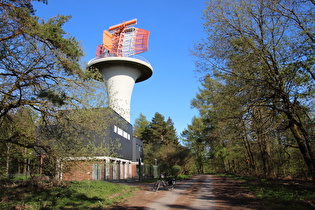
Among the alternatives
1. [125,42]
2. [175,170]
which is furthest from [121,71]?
[175,170]

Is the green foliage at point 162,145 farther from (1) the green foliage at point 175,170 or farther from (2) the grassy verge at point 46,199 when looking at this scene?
(2) the grassy verge at point 46,199

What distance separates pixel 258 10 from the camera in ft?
40.3

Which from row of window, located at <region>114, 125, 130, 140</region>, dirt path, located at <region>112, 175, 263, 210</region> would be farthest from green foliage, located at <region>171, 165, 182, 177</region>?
dirt path, located at <region>112, 175, 263, 210</region>

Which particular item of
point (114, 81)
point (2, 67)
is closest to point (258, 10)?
point (2, 67)

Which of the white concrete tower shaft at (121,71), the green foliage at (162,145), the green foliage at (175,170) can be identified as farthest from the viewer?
the white concrete tower shaft at (121,71)

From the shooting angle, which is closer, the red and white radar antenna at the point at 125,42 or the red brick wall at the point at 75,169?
the red brick wall at the point at 75,169

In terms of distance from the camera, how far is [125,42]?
41.7 m

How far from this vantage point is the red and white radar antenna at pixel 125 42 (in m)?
41.3

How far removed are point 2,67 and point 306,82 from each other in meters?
12.1

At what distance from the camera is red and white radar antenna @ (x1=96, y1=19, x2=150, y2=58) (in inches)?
1626

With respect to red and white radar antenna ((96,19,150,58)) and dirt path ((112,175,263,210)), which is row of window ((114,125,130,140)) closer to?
red and white radar antenna ((96,19,150,58))

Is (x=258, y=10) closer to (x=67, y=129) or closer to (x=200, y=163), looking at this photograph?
(x=67, y=129)

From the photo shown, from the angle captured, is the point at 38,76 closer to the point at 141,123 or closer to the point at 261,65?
the point at 261,65

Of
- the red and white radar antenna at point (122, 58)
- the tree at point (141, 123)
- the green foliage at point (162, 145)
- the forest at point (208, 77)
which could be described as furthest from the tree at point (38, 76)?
the tree at point (141, 123)
